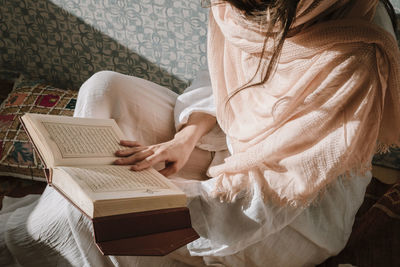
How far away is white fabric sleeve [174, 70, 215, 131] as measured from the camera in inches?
39.9

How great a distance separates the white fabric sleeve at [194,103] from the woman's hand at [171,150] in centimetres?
2

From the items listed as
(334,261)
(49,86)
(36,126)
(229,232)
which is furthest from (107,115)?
(49,86)

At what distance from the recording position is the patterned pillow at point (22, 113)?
1451mm

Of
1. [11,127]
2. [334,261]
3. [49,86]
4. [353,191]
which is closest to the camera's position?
[353,191]

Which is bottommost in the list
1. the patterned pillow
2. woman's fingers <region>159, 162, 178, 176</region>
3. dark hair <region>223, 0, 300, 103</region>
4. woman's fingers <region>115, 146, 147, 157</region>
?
the patterned pillow

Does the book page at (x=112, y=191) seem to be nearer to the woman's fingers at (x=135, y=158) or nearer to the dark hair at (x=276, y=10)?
the woman's fingers at (x=135, y=158)

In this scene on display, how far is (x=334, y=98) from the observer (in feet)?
2.36

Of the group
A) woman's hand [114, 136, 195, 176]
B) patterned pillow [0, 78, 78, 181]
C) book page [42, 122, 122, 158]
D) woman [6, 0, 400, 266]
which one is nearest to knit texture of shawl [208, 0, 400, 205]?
woman [6, 0, 400, 266]

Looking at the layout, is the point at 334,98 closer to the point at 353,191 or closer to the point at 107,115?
the point at 353,191

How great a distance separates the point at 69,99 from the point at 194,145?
2.92ft

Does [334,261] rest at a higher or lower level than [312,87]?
lower

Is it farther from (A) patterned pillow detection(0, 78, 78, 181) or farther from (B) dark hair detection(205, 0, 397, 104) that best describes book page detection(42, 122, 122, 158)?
(A) patterned pillow detection(0, 78, 78, 181)

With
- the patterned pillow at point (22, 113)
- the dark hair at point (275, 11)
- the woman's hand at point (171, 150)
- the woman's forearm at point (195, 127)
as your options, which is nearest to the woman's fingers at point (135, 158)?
the woman's hand at point (171, 150)

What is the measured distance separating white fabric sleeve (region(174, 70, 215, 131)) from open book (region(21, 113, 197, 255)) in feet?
0.67
